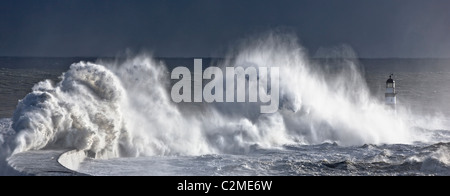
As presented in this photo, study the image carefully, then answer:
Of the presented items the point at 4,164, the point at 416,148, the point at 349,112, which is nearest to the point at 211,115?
the point at 349,112

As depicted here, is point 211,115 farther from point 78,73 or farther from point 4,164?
point 4,164

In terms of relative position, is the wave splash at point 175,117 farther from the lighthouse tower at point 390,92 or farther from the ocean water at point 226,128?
the lighthouse tower at point 390,92

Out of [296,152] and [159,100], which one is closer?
[296,152]

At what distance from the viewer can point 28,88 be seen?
49219 millimetres

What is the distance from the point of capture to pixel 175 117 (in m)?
28.7

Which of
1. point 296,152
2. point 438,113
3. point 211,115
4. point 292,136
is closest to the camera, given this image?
point 296,152

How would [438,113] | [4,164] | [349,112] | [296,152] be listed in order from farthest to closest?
[438,113] < [349,112] < [296,152] < [4,164]

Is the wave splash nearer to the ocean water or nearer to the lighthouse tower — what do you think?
the ocean water

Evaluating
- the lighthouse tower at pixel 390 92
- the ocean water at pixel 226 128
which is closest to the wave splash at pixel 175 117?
the ocean water at pixel 226 128

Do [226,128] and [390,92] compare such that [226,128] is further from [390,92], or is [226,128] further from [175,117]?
[390,92]

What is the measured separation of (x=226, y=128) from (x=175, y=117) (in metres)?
2.36

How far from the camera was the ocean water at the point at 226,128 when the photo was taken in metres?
18.9

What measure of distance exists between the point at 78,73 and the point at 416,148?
493 inches

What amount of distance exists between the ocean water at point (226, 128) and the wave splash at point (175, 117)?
0.15 feet
